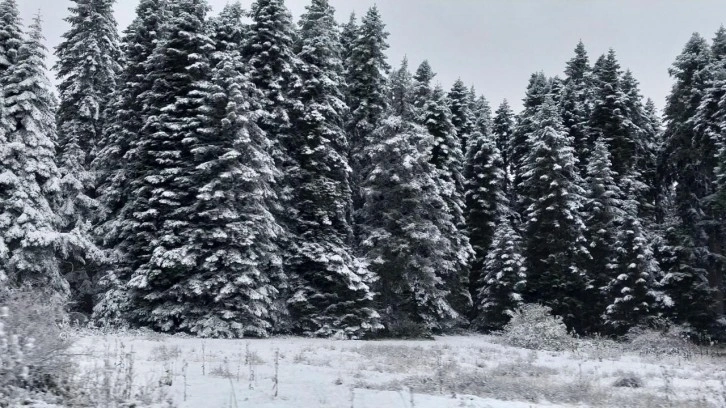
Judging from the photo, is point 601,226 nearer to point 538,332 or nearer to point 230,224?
point 538,332

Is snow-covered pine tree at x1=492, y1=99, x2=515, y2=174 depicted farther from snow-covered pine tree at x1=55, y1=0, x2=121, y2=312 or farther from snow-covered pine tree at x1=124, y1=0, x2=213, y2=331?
snow-covered pine tree at x1=55, y1=0, x2=121, y2=312

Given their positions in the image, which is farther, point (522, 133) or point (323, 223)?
point (522, 133)

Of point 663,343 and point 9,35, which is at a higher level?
point 9,35

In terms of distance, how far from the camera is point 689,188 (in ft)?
113

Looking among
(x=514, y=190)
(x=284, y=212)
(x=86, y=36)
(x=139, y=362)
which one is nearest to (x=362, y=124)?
(x=284, y=212)

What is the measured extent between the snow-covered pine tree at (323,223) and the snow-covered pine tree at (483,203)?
42.7ft

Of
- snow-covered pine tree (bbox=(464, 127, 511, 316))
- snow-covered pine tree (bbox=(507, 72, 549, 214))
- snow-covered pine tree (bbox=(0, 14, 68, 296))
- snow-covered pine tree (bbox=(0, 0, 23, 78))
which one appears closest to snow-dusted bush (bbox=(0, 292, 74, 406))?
snow-covered pine tree (bbox=(0, 14, 68, 296))

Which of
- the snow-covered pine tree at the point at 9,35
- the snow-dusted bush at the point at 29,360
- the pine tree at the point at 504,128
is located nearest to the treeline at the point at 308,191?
the snow-covered pine tree at the point at 9,35

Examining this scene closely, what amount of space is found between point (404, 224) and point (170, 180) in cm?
1121

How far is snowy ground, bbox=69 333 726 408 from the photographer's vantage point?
900 centimetres

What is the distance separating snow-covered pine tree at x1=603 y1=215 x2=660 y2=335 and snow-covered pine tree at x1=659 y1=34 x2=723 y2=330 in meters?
1.18

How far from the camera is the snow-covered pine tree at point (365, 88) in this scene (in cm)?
3180

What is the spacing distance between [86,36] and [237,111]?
1268cm

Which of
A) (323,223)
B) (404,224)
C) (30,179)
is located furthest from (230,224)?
(404,224)
